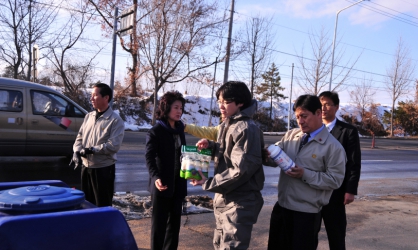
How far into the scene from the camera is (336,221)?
3875mm

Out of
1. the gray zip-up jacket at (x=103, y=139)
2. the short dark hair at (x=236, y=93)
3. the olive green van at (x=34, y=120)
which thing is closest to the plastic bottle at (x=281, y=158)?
the short dark hair at (x=236, y=93)

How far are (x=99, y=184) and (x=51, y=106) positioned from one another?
19.8 feet

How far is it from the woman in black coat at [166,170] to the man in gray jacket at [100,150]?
69 cm

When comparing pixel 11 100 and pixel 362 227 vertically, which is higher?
pixel 11 100

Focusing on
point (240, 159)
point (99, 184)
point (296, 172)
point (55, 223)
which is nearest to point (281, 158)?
point (296, 172)

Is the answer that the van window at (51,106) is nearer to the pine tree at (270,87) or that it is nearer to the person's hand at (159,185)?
the person's hand at (159,185)

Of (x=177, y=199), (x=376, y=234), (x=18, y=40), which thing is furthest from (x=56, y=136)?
(x=18, y=40)

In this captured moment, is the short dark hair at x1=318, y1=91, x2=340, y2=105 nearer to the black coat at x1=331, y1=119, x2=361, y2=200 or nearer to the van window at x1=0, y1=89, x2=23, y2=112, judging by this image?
the black coat at x1=331, y1=119, x2=361, y2=200

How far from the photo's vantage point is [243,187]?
3012 millimetres

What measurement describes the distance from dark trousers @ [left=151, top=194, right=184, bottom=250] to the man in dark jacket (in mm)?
1434

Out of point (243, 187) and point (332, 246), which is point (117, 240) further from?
point (332, 246)

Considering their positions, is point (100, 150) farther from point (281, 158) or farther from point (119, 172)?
point (119, 172)

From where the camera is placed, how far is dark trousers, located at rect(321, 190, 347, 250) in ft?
12.7

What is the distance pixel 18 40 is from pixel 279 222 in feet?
58.2
